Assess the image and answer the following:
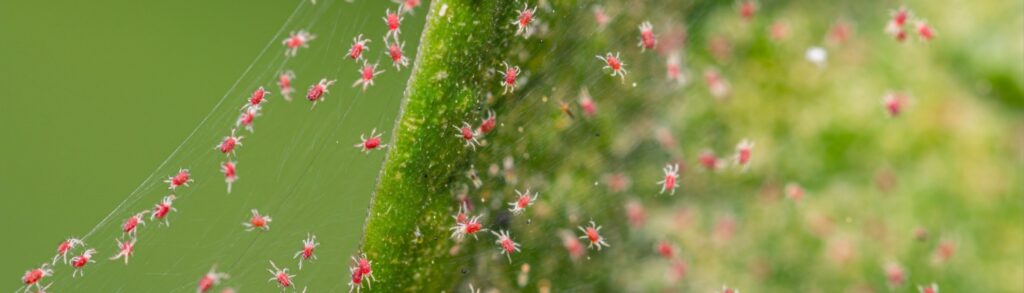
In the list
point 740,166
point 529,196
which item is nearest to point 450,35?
point 529,196

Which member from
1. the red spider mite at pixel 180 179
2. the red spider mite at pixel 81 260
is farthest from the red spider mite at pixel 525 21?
the red spider mite at pixel 81 260

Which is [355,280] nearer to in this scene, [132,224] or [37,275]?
[132,224]

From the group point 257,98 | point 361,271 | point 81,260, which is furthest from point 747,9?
point 81,260

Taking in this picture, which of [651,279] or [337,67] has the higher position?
[337,67]

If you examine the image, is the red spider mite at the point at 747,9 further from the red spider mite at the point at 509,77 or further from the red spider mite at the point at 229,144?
the red spider mite at the point at 229,144

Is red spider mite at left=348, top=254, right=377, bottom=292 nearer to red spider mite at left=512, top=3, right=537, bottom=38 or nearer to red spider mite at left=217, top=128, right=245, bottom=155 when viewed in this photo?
red spider mite at left=217, top=128, right=245, bottom=155

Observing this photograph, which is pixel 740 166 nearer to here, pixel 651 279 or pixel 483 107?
pixel 651 279

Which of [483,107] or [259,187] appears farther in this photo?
[259,187]

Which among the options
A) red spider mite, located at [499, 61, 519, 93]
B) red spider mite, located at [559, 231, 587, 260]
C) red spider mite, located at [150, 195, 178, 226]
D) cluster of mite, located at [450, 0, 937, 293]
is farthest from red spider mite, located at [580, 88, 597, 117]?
red spider mite, located at [150, 195, 178, 226]
